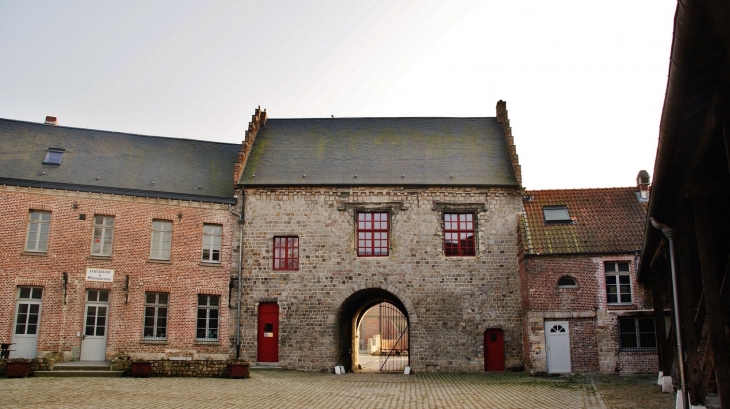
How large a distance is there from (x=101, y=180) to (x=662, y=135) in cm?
1981

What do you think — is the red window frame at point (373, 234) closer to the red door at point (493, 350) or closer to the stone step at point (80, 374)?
the red door at point (493, 350)

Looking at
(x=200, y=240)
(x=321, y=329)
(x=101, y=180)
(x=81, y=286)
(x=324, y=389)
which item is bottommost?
(x=324, y=389)

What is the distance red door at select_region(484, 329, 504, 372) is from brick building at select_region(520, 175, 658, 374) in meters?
0.91

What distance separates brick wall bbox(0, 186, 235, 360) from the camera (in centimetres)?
2047

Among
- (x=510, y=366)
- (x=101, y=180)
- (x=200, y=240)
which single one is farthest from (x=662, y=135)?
(x=101, y=180)

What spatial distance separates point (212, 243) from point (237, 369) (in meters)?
6.14

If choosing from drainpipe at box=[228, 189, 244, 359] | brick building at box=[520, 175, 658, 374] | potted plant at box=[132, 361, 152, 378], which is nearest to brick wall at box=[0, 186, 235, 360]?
drainpipe at box=[228, 189, 244, 359]

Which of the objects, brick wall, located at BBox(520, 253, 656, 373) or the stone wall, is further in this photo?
the stone wall

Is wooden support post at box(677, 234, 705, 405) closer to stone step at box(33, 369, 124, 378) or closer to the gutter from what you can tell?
the gutter

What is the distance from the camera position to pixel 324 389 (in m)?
16.5

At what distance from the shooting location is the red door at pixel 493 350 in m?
22.1

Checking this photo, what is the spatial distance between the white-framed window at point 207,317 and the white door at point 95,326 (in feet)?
9.83

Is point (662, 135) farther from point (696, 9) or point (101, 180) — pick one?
point (101, 180)

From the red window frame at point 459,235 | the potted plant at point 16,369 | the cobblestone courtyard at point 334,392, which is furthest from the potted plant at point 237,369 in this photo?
the red window frame at point 459,235
